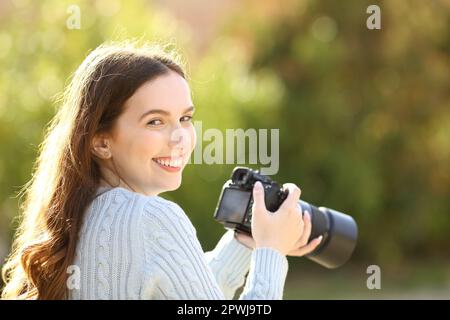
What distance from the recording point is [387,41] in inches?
300

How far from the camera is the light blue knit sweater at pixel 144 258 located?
1573 mm

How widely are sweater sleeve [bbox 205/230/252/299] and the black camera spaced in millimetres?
57

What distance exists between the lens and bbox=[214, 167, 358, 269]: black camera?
6.58 feet

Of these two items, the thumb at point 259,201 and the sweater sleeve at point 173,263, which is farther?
the thumb at point 259,201

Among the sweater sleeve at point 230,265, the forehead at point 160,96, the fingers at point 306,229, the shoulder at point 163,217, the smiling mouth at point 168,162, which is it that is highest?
the forehead at point 160,96

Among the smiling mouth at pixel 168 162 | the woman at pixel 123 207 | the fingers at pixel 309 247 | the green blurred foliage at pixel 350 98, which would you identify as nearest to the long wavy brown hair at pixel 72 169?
the woman at pixel 123 207

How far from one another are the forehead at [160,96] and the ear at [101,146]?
9 centimetres

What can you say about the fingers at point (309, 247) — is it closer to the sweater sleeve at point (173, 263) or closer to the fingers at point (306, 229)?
the fingers at point (306, 229)

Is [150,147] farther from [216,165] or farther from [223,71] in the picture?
[223,71]

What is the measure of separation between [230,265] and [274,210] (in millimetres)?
257

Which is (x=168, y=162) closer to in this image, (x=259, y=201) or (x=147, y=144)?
(x=147, y=144)

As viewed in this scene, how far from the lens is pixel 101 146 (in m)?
1.78

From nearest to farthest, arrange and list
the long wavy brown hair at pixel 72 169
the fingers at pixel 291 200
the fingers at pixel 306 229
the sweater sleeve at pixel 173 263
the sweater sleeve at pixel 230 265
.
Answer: the sweater sleeve at pixel 173 263
the long wavy brown hair at pixel 72 169
the fingers at pixel 291 200
the fingers at pixel 306 229
the sweater sleeve at pixel 230 265
